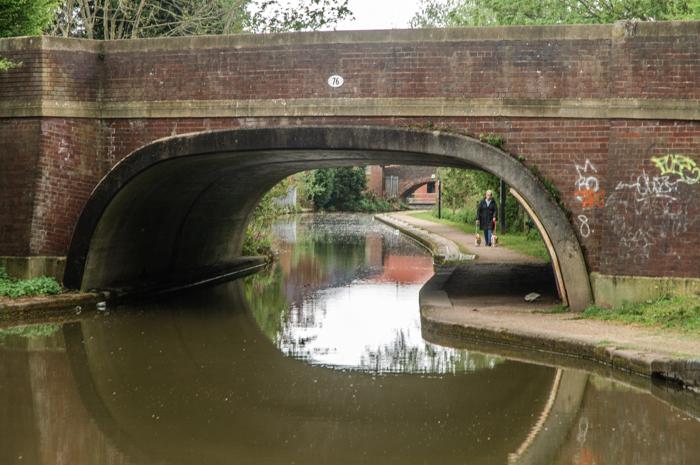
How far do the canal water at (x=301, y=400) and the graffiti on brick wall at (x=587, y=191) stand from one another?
2423 mm

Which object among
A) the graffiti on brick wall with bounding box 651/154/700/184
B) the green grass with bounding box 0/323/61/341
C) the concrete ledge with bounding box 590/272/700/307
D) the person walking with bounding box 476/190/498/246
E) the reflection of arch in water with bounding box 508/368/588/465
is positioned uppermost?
the graffiti on brick wall with bounding box 651/154/700/184

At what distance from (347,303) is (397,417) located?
6.83 meters

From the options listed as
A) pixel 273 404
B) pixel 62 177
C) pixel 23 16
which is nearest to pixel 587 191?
pixel 273 404

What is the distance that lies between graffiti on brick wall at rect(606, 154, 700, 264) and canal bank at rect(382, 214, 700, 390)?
1.21m

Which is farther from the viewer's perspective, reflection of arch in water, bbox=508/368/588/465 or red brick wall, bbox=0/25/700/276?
red brick wall, bbox=0/25/700/276

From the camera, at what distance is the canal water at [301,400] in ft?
22.2

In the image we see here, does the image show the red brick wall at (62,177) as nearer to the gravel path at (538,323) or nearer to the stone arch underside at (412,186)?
the gravel path at (538,323)

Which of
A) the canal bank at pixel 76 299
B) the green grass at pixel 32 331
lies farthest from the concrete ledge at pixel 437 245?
the green grass at pixel 32 331

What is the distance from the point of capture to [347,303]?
14.6 metres

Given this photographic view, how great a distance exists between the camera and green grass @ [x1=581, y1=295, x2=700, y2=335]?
10219 millimetres

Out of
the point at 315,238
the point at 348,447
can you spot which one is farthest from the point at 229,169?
the point at 315,238

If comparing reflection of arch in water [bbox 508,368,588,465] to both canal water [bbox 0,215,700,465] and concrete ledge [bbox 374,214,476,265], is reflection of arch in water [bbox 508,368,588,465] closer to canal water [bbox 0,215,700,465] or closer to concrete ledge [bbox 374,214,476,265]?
canal water [bbox 0,215,700,465]

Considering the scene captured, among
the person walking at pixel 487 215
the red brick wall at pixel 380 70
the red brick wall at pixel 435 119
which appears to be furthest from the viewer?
the person walking at pixel 487 215

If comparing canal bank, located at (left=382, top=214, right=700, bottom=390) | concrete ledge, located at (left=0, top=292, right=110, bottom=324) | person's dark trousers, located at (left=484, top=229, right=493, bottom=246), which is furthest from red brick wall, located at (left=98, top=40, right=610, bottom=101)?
person's dark trousers, located at (left=484, top=229, right=493, bottom=246)
